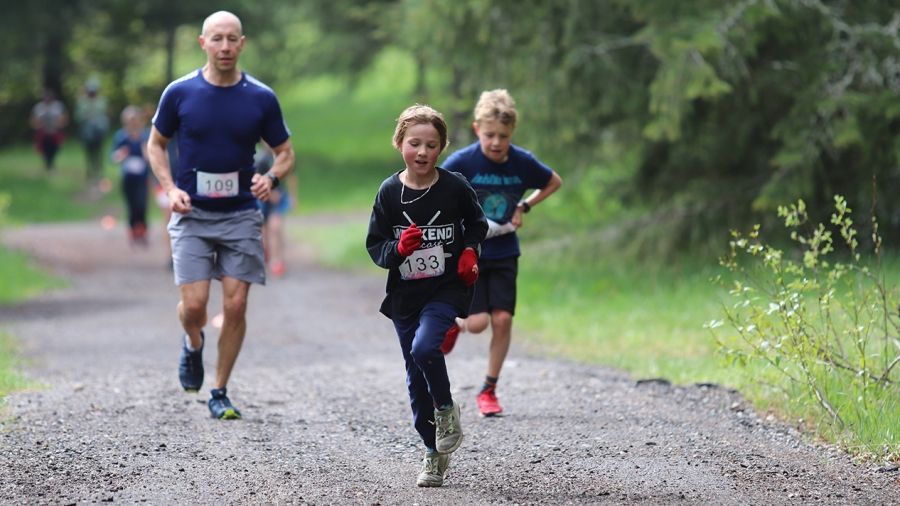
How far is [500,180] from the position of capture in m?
8.09

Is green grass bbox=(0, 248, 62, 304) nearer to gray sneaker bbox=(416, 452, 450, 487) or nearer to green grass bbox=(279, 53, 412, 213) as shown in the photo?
green grass bbox=(279, 53, 412, 213)

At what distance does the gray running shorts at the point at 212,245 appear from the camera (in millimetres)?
7809

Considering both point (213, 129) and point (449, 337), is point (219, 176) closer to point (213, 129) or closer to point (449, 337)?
point (213, 129)

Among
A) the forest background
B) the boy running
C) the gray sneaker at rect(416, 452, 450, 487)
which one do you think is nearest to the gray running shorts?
the boy running

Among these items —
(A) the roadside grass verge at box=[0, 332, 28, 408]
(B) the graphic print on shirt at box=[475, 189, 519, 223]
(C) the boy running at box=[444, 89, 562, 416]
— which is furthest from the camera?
(A) the roadside grass verge at box=[0, 332, 28, 408]

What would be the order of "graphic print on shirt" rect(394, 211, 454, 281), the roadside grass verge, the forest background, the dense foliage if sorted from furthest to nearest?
the dense foliage
the forest background
the roadside grass verge
"graphic print on shirt" rect(394, 211, 454, 281)

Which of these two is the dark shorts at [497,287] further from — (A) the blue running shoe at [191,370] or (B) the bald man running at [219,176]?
(A) the blue running shoe at [191,370]

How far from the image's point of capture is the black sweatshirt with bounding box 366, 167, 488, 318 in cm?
605

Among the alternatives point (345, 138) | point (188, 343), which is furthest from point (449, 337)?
point (345, 138)

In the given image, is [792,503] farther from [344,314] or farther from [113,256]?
[113,256]

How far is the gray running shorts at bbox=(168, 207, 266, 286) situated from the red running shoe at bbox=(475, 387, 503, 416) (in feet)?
5.06

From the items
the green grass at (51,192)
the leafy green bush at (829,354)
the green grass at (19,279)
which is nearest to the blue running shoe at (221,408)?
the leafy green bush at (829,354)

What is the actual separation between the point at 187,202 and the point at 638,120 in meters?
8.00

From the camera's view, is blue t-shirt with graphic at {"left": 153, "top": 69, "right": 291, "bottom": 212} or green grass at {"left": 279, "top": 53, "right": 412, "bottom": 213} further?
green grass at {"left": 279, "top": 53, "right": 412, "bottom": 213}
